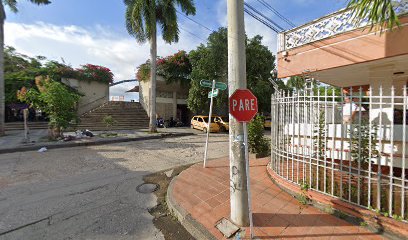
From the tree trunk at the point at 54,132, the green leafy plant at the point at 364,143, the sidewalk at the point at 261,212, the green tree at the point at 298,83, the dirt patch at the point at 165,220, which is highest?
the green tree at the point at 298,83

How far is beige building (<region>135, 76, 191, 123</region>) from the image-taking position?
21.8 metres

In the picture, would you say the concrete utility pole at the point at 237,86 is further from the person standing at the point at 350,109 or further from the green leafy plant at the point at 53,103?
the green leafy plant at the point at 53,103

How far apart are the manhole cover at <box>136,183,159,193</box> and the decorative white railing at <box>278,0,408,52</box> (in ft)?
17.9

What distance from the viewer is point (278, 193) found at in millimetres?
4109

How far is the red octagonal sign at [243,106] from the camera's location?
274 centimetres

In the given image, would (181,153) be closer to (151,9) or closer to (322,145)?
(322,145)

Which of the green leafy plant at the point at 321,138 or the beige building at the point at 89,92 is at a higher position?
the beige building at the point at 89,92

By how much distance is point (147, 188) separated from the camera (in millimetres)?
4906

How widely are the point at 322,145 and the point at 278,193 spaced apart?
130 cm

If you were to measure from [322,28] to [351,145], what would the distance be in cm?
359

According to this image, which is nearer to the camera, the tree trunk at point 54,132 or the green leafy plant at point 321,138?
the green leafy plant at point 321,138

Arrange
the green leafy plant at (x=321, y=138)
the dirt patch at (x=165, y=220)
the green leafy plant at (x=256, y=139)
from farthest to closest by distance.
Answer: the green leafy plant at (x=256, y=139), the green leafy plant at (x=321, y=138), the dirt patch at (x=165, y=220)

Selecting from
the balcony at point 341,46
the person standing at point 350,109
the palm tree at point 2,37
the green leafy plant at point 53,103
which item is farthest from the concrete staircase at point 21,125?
the person standing at point 350,109

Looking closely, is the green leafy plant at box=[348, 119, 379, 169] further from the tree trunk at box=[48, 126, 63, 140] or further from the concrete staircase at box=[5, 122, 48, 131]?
the concrete staircase at box=[5, 122, 48, 131]
